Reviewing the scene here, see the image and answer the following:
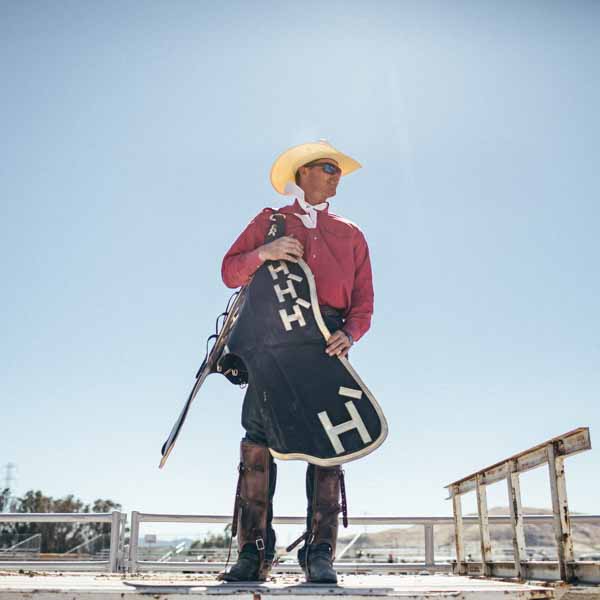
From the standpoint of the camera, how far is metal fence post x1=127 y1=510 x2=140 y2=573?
6629 mm

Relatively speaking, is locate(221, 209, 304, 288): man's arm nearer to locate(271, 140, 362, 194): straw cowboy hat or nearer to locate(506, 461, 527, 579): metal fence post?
locate(271, 140, 362, 194): straw cowboy hat

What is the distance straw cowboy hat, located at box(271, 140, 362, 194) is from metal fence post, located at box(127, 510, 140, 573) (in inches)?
172

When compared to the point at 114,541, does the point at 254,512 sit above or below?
above

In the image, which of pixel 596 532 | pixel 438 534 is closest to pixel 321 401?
pixel 438 534

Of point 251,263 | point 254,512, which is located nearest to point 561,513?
point 254,512

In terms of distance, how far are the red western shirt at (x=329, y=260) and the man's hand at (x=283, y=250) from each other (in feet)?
0.19

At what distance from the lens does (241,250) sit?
3588 millimetres

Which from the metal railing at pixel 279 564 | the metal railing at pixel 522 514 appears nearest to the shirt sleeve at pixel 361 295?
the metal railing at pixel 522 514

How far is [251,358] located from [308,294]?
0.41m

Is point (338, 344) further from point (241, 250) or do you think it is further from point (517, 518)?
point (517, 518)

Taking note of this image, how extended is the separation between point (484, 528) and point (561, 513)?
1309mm

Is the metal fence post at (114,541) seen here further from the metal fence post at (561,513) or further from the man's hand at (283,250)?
the metal fence post at (561,513)

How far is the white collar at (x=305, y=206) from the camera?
359 centimetres

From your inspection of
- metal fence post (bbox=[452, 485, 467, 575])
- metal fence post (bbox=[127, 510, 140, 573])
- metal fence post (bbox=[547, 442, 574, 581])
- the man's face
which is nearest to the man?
the man's face
